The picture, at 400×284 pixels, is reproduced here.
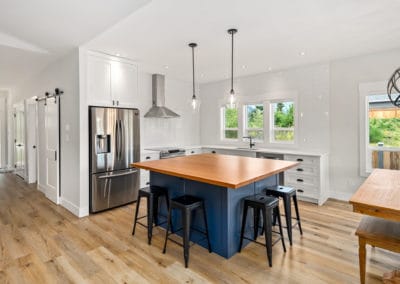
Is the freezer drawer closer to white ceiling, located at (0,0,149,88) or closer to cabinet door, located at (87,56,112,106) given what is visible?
cabinet door, located at (87,56,112,106)

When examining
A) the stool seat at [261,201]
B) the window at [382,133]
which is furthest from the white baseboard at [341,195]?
the stool seat at [261,201]

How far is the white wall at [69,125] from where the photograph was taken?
3.74m

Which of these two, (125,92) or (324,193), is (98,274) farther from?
(324,193)

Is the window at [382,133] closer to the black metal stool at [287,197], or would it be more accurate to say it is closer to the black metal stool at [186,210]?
the black metal stool at [287,197]

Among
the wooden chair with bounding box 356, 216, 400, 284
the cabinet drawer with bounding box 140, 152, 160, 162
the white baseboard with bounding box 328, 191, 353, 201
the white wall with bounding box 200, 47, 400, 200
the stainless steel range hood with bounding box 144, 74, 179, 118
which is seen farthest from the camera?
the stainless steel range hood with bounding box 144, 74, 179, 118

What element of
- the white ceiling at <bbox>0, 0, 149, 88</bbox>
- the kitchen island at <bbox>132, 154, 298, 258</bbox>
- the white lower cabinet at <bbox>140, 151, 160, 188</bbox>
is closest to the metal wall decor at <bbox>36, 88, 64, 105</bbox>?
the white ceiling at <bbox>0, 0, 149, 88</bbox>

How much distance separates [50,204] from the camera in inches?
169

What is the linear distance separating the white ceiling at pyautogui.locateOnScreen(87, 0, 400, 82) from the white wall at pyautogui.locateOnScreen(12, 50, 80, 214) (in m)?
0.66

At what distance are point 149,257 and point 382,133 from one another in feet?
13.9

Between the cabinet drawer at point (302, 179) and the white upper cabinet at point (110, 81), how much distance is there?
10.7ft

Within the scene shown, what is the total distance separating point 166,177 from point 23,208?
286 cm

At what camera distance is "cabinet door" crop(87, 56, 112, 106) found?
3.76 meters

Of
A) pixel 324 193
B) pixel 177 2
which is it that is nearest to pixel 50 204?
pixel 177 2

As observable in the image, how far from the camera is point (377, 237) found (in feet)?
6.26
